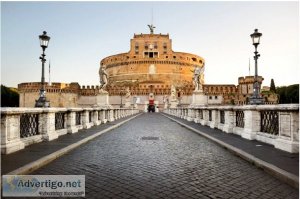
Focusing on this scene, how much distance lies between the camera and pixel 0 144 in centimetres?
676

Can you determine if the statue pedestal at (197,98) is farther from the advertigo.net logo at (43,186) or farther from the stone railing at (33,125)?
the advertigo.net logo at (43,186)

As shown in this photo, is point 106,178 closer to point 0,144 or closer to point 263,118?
point 0,144

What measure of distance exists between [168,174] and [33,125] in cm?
553

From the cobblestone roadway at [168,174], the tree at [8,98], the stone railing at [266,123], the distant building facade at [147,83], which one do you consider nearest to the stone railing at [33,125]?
the cobblestone roadway at [168,174]

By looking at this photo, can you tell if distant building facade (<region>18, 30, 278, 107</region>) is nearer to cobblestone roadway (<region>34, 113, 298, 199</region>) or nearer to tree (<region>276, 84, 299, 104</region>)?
tree (<region>276, 84, 299, 104</region>)

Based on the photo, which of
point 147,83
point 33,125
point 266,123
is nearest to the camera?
point 33,125

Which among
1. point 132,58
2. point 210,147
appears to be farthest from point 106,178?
point 132,58

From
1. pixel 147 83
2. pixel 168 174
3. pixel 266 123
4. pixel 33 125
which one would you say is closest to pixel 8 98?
pixel 147 83

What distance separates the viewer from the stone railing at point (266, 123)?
274 inches

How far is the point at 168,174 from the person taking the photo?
17.5 feet

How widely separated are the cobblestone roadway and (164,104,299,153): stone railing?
4.81 feet

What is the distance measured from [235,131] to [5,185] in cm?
927

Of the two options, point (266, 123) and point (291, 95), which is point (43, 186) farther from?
point (291, 95)

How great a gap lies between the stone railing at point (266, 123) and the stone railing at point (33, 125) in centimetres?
667
